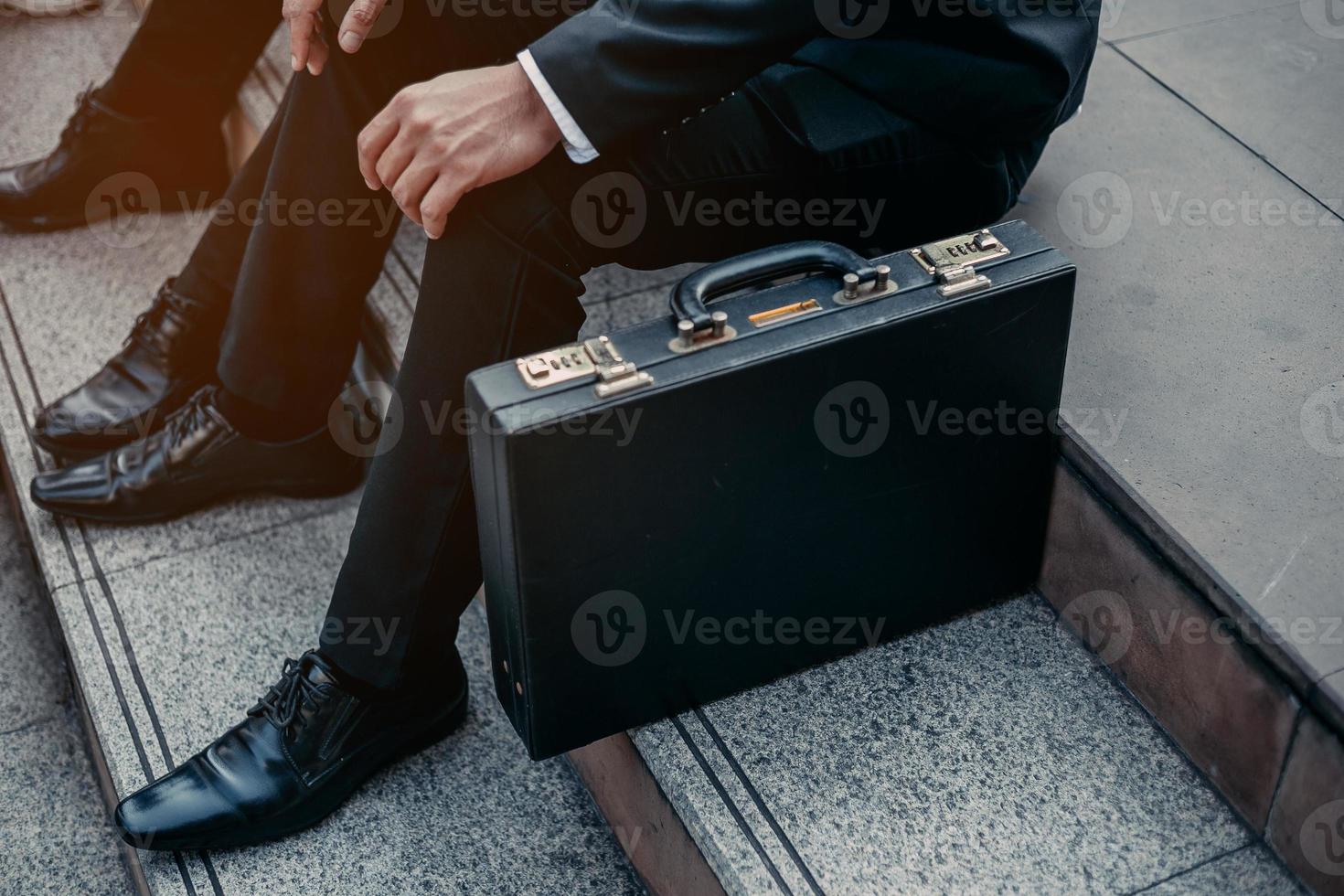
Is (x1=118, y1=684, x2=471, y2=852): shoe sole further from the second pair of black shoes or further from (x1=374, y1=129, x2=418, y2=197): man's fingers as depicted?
(x1=374, y1=129, x2=418, y2=197): man's fingers

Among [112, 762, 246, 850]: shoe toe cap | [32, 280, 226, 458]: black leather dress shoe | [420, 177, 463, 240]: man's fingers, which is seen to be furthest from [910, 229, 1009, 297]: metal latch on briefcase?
[32, 280, 226, 458]: black leather dress shoe

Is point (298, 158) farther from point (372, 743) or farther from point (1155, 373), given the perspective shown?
point (1155, 373)

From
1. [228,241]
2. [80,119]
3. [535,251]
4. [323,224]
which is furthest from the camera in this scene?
[80,119]

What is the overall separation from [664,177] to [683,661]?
0.47m

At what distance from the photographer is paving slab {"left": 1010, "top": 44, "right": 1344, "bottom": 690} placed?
1256mm

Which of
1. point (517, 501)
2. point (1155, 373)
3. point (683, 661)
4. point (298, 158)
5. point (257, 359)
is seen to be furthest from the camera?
point (257, 359)

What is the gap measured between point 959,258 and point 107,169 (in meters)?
1.65

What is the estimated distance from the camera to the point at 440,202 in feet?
4.03

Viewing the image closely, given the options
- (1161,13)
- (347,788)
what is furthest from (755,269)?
(1161,13)

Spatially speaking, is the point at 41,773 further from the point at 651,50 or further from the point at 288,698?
the point at 651,50

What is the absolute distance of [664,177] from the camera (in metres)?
1.33

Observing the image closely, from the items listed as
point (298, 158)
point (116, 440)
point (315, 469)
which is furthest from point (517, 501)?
point (116, 440)

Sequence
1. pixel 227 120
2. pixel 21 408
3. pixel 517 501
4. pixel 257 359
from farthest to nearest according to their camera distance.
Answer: pixel 227 120 < pixel 21 408 < pixel 257 359 < pixel 517 501

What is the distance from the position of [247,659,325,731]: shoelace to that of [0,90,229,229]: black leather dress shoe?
1174 mm
